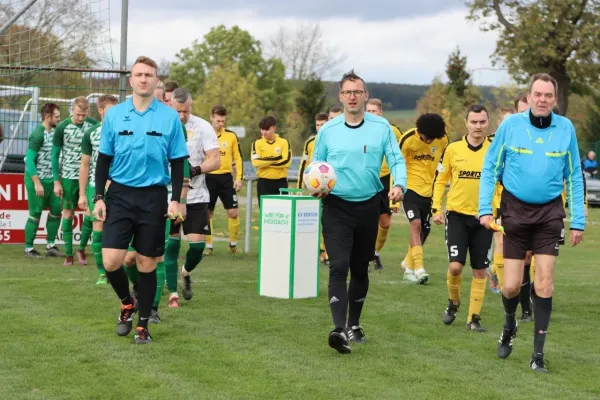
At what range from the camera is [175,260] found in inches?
394

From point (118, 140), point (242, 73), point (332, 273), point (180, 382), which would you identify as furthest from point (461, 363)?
point (242, 73)

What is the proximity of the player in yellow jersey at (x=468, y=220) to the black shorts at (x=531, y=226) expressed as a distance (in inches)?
68.1

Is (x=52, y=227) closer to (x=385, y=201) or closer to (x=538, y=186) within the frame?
(x=385, y=201)

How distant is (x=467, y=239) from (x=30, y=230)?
7525 mm

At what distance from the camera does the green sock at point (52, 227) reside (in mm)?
14891

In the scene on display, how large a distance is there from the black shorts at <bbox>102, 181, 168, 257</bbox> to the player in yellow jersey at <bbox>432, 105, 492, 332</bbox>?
115 inches

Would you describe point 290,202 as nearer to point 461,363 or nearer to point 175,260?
point 175,260

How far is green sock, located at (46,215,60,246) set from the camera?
48.9 ft

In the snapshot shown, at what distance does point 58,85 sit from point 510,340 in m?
9.63

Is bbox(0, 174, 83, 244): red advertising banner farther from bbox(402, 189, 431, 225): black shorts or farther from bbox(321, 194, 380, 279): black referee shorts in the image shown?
bbox(321, 194, 380, 279): black referee shorts

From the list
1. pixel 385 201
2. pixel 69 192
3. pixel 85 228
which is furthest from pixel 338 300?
pixel 69 192

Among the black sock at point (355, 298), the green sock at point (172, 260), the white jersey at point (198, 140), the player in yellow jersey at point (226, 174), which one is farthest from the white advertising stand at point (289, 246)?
the player in yellow jersey at point (226, 174)

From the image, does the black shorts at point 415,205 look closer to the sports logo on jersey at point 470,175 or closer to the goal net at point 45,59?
the sports logo on jersey at point 470,175

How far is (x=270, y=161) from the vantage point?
16.6 m
